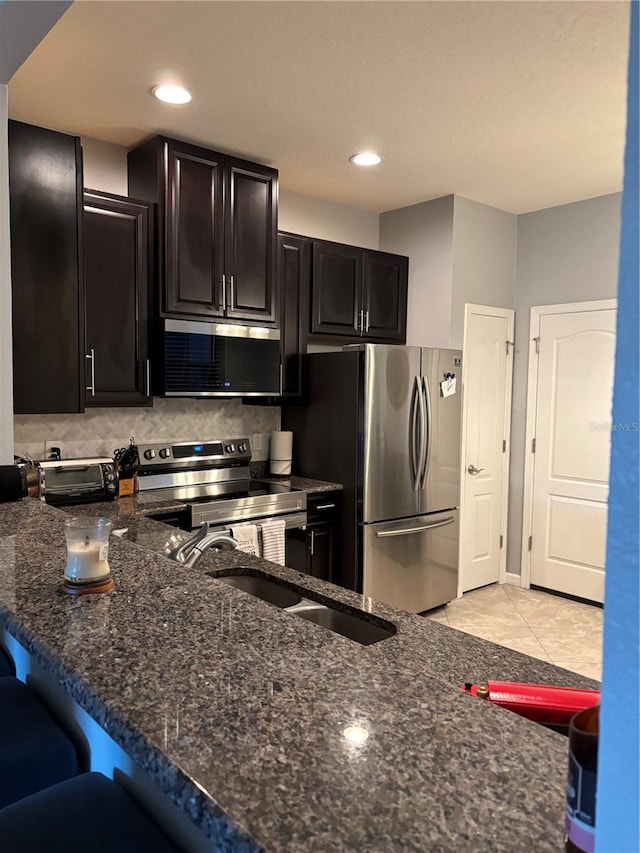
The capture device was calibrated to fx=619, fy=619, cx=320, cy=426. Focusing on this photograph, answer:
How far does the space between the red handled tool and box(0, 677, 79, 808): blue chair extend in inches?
34.0

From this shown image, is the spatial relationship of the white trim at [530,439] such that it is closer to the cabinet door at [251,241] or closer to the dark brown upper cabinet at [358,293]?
the dark brown upper cabinet at [358,293]

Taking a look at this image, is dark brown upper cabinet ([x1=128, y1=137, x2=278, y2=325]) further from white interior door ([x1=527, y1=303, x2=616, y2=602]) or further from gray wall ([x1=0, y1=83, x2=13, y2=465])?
white interior door ([x1=527, y1=303, x2=616, y2=602])

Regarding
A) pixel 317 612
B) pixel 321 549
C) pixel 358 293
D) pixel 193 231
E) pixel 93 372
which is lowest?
pixel 321 549

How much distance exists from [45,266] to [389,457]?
2.09 m

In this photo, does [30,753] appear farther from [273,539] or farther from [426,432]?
[426,432]

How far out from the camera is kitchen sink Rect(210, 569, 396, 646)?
1494 mm

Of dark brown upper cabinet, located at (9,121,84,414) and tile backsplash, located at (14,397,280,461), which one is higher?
dark brown upper cabinet, located at (9,121,84,414)

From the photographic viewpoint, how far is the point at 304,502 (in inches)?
138

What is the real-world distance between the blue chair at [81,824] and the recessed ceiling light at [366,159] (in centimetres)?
318

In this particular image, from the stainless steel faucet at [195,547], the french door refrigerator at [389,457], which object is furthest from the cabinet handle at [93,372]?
the stainless steel faucet at [195,547]

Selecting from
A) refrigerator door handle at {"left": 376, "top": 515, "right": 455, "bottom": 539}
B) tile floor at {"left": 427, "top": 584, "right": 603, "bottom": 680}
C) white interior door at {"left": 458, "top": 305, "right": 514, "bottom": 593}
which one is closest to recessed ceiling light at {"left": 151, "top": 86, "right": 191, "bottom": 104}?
white interior door at {"left": 458, "top": 305, "right": 514, "bottom": 593}

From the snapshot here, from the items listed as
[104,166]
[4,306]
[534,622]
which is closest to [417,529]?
[534,622]

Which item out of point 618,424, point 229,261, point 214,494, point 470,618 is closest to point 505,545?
point 470,618

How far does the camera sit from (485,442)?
4520 mm
